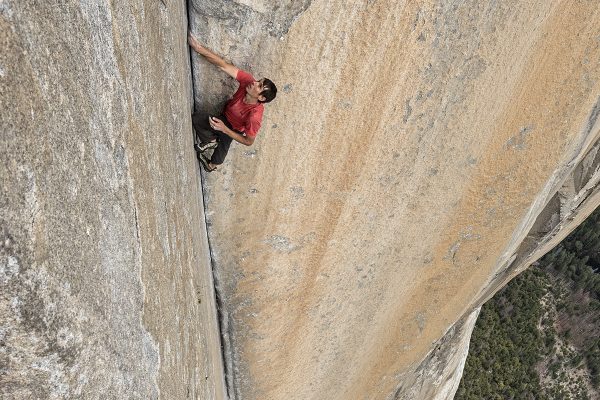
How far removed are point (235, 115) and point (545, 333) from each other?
19.0 meters

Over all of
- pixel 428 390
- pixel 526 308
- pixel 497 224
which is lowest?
pixel 526 308

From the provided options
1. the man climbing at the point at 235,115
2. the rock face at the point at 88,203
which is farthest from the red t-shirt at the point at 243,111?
the rock face at the point at 88,203

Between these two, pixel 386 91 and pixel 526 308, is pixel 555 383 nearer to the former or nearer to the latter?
pixel 526 308

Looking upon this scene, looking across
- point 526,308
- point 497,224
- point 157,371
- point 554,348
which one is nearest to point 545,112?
point 497,224

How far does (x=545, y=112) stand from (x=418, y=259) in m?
1.53

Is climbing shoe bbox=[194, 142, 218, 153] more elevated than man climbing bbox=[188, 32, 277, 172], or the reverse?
man climbing bbox=[188, 32, 277, 172]

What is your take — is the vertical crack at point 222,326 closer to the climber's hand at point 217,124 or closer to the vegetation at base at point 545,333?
the climber's hand at point 217,124

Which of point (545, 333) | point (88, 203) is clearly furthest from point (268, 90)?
point (545, 333)

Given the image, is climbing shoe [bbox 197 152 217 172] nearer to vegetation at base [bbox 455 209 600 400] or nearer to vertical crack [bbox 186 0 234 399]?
vertical crack [bbox 186 0 234 399]

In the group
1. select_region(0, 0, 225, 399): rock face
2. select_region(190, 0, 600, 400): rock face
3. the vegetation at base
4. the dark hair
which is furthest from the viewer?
the vegetation at base

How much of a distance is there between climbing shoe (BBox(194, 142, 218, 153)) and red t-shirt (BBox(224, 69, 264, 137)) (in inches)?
7.8

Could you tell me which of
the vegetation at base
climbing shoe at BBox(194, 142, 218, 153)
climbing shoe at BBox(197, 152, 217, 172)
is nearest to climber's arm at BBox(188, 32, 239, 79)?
climbing shoe at BBox(194, 142, 218, 153)

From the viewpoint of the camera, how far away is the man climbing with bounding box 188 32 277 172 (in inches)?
118

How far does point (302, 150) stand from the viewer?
3584 millimetres
